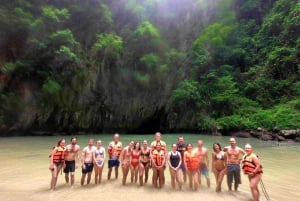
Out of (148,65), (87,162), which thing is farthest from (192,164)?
(148,65)

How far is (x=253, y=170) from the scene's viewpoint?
679 centimetres

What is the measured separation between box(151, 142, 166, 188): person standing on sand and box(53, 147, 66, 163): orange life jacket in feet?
7.62

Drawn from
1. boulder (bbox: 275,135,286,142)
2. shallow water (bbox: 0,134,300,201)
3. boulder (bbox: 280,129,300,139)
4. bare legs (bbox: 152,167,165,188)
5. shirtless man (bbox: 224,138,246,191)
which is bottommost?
shallow water (bbox: 0,134,300,201)

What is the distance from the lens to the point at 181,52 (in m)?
30.7

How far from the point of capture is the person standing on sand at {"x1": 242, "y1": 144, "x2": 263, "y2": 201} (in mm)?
6738

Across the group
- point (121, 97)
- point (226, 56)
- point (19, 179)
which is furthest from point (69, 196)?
point (226, 56)

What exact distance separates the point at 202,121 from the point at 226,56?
8263 mm

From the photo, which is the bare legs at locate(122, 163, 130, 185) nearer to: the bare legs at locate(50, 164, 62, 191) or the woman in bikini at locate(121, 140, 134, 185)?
the woman in bikini at locate(121, 140, 134, 185)

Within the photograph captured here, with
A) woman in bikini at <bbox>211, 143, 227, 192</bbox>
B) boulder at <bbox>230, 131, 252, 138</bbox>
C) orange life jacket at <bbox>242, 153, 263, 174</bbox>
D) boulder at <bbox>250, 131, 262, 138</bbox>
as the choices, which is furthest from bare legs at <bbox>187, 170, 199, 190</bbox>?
boulder at <bbox>230, 131, 252, 138</bbox>

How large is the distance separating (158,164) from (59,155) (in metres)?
2.56

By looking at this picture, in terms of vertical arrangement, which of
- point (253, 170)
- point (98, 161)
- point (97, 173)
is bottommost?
point (97, 173)

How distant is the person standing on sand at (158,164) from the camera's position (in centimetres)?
783

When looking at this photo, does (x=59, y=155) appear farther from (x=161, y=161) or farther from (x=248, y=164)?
(x=248, y=164)

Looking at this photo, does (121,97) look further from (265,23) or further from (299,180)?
(299,180)
